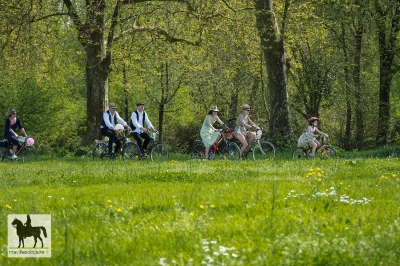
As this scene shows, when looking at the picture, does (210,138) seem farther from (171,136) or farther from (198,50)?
(171,136)

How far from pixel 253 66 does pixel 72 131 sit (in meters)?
20.7

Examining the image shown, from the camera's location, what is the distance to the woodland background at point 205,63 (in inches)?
953

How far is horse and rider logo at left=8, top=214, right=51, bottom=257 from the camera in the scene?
566 centimetres

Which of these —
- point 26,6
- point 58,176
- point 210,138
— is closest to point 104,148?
Answer: point 210,138

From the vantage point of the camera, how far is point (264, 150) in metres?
21.1

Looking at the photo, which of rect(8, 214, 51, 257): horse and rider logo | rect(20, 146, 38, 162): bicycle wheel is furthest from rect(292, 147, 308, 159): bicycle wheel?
rect(8, 214, 51, 257): horse and rider logo

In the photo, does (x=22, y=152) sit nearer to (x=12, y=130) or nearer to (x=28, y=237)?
(x=12, y=130)

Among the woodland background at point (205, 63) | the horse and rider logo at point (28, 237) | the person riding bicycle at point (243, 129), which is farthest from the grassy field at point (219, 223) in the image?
the woodland background at point (205, 63)

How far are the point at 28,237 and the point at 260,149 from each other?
14724mm

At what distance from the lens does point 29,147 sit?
2411 cm

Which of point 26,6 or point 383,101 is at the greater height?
point 26,6

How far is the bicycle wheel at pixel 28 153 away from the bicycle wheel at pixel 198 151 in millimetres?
6633

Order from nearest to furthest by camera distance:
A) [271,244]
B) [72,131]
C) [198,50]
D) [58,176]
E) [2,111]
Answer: [271,244], [58,176], [198,50], [2,111], [72,131]

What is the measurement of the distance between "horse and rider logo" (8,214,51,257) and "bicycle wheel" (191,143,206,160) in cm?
1330
